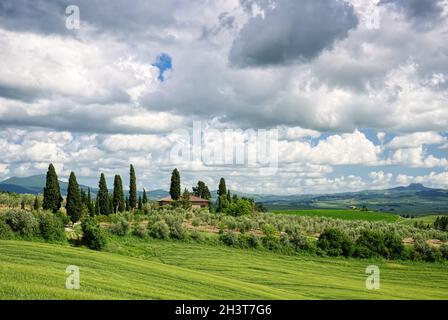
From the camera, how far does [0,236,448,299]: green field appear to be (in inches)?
809

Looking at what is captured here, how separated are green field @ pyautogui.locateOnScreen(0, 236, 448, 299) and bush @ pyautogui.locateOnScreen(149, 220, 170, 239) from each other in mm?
1874

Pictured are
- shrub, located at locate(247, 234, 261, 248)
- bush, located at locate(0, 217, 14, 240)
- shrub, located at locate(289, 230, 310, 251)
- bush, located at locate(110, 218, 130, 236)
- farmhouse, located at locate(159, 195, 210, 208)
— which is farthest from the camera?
farmhouse, located at locate(159, 195, 210, 208)

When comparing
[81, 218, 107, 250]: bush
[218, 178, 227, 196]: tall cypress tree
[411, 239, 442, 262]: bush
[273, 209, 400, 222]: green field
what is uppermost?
[218, 178, 227, 196]: tall cypress tree

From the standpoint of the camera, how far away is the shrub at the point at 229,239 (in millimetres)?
58478

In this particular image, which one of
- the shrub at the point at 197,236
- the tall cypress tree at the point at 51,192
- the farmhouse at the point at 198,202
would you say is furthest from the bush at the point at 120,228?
the farmhouse at the point at 198,202

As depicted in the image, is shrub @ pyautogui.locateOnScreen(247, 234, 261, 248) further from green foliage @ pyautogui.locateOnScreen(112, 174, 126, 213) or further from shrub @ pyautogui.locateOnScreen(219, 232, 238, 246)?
green foliage @ pyautogui.locateOnScreen(112, 174, 126, 213)

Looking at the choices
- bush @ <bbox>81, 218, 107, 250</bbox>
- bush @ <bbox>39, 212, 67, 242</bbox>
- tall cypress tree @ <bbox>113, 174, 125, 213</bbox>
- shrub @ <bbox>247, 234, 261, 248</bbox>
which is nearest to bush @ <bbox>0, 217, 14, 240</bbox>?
bush @ <bbox>39, 212, 67, 242</bbox>

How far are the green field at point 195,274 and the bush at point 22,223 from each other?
8909mm

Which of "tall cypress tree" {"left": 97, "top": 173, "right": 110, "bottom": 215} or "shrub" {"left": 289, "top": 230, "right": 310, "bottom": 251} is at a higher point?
"tall cypress tree" {"left": 97, "top": 173, "right": 110, "bottom": 215}

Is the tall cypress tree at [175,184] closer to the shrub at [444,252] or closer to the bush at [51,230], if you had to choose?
the bush at [51,230]

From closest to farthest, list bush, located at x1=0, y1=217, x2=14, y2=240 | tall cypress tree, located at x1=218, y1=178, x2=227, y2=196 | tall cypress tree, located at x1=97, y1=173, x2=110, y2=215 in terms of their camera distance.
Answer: bush, located at x1=0, y1=217, x2=14, y2=240, tall cypress tree, located at x1=97, y1=173, x2=110, y2=215, tall cypress tree, located at x1=218, y1=178, x2=227, y2=196

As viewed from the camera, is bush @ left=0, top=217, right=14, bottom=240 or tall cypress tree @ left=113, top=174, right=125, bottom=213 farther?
tall cypress tree @ left=113, top=174, right=125, bottom=213
